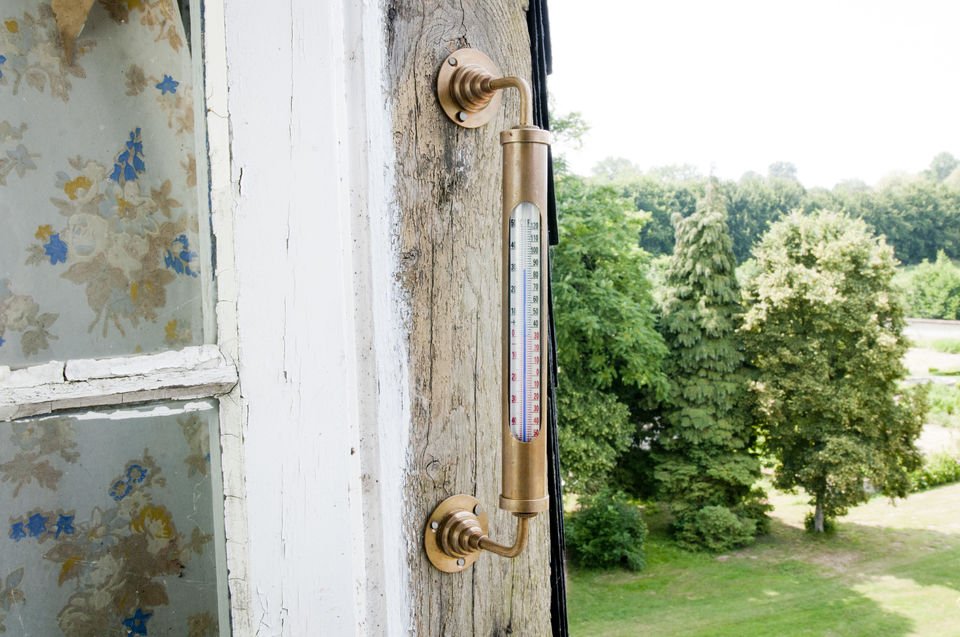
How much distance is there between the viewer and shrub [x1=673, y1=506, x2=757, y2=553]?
740 cm

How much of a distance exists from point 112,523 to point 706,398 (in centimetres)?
768

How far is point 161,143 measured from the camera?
0.48 m

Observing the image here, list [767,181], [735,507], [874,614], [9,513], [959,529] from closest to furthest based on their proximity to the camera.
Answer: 1. [9,513]
2. [874,614]
3. [735,507]
4. [959,529]
5. [767,181]

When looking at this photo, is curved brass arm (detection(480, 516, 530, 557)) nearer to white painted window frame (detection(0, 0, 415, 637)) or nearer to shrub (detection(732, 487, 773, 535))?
white painted window frame (detection(0, 0, 415, 637))

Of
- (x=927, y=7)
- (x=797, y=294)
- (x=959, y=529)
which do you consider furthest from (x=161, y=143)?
(x=927, y=7)

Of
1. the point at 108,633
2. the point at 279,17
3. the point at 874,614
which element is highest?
the point at 279,17

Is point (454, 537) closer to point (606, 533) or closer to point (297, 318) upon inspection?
point (297, 318)

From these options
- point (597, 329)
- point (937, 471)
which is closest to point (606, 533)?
point (597, 329)

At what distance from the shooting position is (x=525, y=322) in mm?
477

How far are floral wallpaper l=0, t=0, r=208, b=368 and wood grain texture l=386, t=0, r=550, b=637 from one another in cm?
14

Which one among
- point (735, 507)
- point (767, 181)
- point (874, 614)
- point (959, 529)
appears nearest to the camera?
point (874, 614)

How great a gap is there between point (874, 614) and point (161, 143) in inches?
321

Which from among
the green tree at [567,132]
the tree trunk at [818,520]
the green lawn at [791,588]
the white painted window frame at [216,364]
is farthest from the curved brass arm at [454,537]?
the tree trunk at [818,520]

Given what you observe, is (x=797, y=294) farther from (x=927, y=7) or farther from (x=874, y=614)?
(x=927, y=7)
